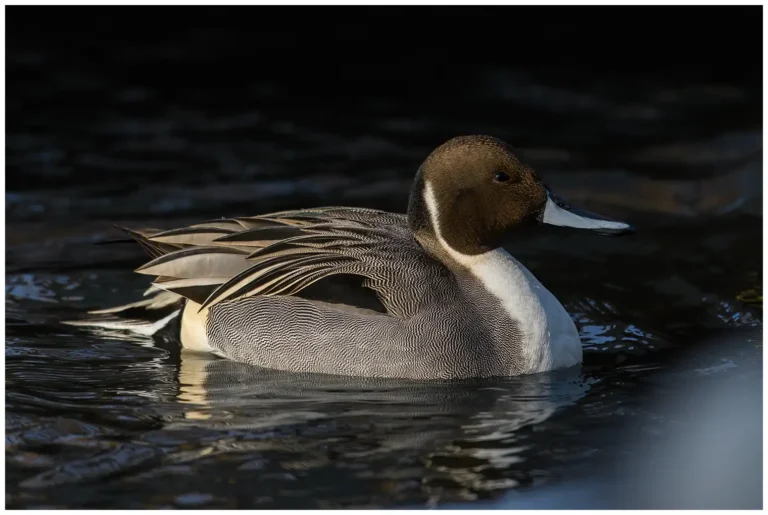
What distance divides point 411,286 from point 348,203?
2901 millimetres

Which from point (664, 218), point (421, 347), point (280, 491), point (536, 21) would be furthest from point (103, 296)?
point (536, 21)

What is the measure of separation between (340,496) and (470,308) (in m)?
1.59

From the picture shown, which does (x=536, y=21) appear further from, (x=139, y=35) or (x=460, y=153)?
(x=460, y=153)

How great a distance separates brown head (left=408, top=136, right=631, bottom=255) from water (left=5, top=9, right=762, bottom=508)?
73 cm

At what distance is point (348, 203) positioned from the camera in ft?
30.1

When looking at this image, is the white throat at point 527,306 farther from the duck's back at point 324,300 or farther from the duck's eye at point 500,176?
the duck's eye at point 500,176

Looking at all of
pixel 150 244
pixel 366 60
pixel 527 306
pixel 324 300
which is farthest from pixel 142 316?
pixel 366 60

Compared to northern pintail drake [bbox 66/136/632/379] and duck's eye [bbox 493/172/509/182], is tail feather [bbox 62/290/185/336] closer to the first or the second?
northern pintail drake [bbox 66/136/632/379]

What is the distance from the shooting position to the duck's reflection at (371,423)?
5.25 m

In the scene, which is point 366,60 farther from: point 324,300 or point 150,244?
point 324,300

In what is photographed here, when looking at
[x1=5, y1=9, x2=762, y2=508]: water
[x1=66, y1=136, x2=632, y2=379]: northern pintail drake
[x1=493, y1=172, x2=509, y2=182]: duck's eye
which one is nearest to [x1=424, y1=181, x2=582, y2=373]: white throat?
[x1=66, y1=136, x2=632, y2=379]: northern pintail drake

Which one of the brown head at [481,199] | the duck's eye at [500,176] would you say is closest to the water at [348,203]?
the brown head at [481,199]

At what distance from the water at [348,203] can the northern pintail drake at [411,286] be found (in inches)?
5.7

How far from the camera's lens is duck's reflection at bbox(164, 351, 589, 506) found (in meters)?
5.25
